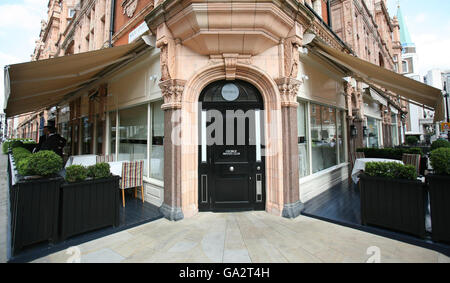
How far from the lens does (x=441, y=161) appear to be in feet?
10.1

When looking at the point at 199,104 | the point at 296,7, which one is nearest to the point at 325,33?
the point at 296,7

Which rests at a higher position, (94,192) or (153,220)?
(94,192)

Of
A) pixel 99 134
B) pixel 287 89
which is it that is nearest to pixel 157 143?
pixel 287 89

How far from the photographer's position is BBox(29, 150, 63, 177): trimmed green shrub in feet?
9.95

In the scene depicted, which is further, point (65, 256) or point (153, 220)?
point (153, 220)

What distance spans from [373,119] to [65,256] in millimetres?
17177

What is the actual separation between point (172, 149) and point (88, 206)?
1.94m

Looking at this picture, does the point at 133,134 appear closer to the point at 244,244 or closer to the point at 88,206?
the point at 88,206

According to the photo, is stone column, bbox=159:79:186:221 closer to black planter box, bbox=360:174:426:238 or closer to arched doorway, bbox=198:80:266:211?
arched doorway, bbox=198:80:266:211

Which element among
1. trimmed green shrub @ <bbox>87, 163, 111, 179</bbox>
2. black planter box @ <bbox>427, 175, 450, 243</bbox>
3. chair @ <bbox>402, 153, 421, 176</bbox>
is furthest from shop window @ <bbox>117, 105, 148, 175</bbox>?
chair @ <bbox>402, 153, 421, 176</bbox>

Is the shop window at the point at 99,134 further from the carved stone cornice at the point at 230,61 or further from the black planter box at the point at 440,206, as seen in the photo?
the black planter box at the point at 440,206

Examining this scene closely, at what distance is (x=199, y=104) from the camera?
479cm

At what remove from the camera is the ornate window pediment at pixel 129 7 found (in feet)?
23.7
